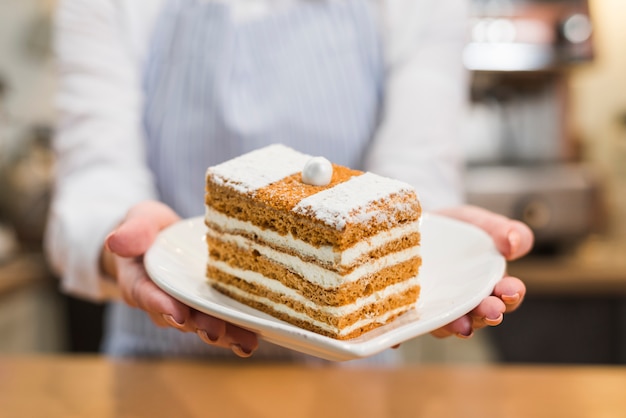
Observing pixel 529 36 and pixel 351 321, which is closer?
pixel 351 321

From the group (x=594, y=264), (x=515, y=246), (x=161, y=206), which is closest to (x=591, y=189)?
(x=594, y=264)

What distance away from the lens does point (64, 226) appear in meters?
1.50

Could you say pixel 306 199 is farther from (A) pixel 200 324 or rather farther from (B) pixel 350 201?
(A) pixel 200 324

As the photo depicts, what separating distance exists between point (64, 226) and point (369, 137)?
71 cm

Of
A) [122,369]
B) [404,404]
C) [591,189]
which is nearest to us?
[404,404]

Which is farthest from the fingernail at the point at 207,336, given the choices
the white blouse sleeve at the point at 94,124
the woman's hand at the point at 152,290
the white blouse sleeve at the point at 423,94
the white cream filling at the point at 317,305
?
the white blouse sleeve at the point at 423,94

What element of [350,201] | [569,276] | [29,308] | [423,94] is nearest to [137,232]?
[350,201]

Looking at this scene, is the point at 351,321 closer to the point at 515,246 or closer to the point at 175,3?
the point at 515,246

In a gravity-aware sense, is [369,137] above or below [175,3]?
below

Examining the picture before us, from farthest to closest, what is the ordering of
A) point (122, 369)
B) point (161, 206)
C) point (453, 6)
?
point (453, 6) → point (122, 369) → point (161, 206)

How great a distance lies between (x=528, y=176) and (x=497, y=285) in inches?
70.8

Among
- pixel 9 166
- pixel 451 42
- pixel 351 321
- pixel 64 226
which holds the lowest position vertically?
pixel 9 166

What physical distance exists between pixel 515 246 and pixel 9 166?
2.67 meters

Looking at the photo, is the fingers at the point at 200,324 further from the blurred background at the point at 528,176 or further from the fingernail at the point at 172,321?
the blurred background at the point at 528,176
